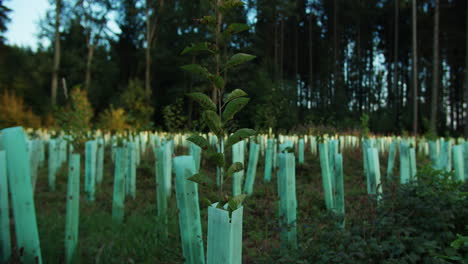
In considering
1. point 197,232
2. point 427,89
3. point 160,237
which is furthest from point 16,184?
point 427,89

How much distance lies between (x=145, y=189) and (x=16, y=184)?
4268 millimetres

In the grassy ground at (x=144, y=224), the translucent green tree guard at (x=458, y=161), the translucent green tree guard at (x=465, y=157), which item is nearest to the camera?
the grassy ground at (x=144, y=224)

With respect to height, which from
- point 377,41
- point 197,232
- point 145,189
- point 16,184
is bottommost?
point 145,189

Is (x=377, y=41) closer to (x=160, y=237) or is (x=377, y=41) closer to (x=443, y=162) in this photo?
(x=443, y=162)

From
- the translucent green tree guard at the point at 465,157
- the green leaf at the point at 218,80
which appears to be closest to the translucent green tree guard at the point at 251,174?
the translucent green tree guard at the point at 465,157

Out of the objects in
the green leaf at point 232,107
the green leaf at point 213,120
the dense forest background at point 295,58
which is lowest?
the green leaf at point 213,120

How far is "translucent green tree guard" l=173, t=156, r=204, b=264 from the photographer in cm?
187

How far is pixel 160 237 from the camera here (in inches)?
124

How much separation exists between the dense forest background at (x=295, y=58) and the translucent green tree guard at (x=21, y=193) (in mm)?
14852

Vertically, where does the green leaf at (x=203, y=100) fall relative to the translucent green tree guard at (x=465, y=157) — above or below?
above

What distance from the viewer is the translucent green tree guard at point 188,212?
6.14 feet

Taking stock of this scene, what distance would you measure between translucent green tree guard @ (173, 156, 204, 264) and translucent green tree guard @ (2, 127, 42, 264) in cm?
94

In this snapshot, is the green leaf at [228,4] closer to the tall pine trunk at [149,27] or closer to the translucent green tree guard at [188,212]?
the translucent green tree guard at [188,212]

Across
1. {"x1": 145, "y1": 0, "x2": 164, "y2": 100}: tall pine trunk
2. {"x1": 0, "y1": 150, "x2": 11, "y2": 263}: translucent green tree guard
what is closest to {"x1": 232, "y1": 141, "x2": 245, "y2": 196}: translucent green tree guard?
{"x1": 0, "y1": 150, "x2": 11, "y2": 263}: translucent green tree guard
